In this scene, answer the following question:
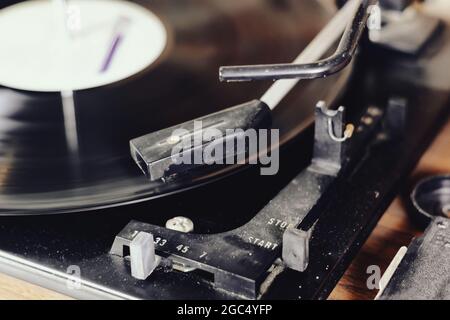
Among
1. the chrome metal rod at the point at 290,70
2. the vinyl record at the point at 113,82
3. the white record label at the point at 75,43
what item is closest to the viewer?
the chrome metal rod at the point at 290,70

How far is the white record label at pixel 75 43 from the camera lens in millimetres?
1059

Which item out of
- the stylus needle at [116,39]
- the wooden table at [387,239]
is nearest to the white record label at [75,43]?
the stylus needle at [116,39]

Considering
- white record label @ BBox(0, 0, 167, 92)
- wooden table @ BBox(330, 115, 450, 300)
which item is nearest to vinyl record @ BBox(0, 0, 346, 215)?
white record label @ BBox(0, 0, 167, 92)

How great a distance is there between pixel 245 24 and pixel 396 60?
0.74ft

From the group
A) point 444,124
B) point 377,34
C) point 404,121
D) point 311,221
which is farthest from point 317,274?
point 377,34

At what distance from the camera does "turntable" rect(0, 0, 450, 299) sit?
752mm

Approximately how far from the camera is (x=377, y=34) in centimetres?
117

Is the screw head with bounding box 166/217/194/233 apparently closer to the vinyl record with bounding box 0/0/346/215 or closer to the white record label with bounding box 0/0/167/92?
the vinyl record with bounding box 0/0/346/215

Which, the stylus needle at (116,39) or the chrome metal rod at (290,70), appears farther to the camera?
the stylus needle at (116,39)

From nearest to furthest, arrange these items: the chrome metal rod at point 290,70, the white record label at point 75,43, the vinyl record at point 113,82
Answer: the chrome metal rod at point 290,70 < the vinyl record at point 113,82 < the white record label at point 75,43

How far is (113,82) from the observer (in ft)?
3.35

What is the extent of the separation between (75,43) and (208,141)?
0.42 m

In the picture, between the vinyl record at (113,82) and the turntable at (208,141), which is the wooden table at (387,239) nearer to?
the turntable at (208,141)

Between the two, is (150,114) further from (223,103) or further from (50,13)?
(50,13)
